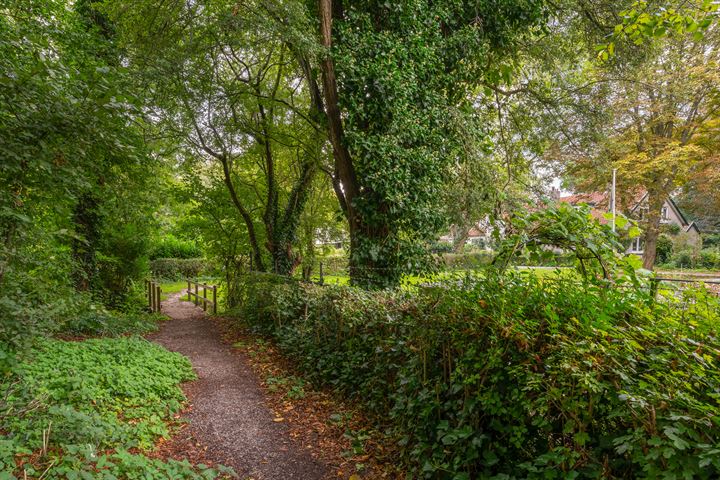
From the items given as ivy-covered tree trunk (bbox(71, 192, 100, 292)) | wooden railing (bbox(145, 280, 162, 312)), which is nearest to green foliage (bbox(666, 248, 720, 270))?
wooden railing (bbox(145, 280, 162, 312))

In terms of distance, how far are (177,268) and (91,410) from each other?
22.7 metres

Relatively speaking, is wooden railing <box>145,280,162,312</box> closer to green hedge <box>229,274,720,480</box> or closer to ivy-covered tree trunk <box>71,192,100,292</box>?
ivy-covered tree trunk <box>71,192,100,292</box>

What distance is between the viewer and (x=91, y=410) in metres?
3.78

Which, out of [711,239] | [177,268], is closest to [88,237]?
[177,268]

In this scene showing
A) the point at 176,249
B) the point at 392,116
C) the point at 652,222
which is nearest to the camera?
the point at 392,116

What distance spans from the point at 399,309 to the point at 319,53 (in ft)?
15.5

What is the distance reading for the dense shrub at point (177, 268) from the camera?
2378 cm

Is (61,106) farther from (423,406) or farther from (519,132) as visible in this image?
(519,132)

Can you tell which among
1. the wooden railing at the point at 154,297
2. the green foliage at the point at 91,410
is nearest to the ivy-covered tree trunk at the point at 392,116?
the green foliage at the point at 91,410

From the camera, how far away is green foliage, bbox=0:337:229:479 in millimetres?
2863

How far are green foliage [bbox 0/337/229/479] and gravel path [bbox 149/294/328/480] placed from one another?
0.34 metres

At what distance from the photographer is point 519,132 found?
10.2m

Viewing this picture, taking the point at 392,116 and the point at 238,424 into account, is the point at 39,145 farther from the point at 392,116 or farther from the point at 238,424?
the point at 392,116

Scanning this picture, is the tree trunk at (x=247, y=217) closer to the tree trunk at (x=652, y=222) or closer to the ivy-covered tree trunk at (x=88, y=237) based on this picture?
the ivy-covered tree trunk at (x=88, y=237)
